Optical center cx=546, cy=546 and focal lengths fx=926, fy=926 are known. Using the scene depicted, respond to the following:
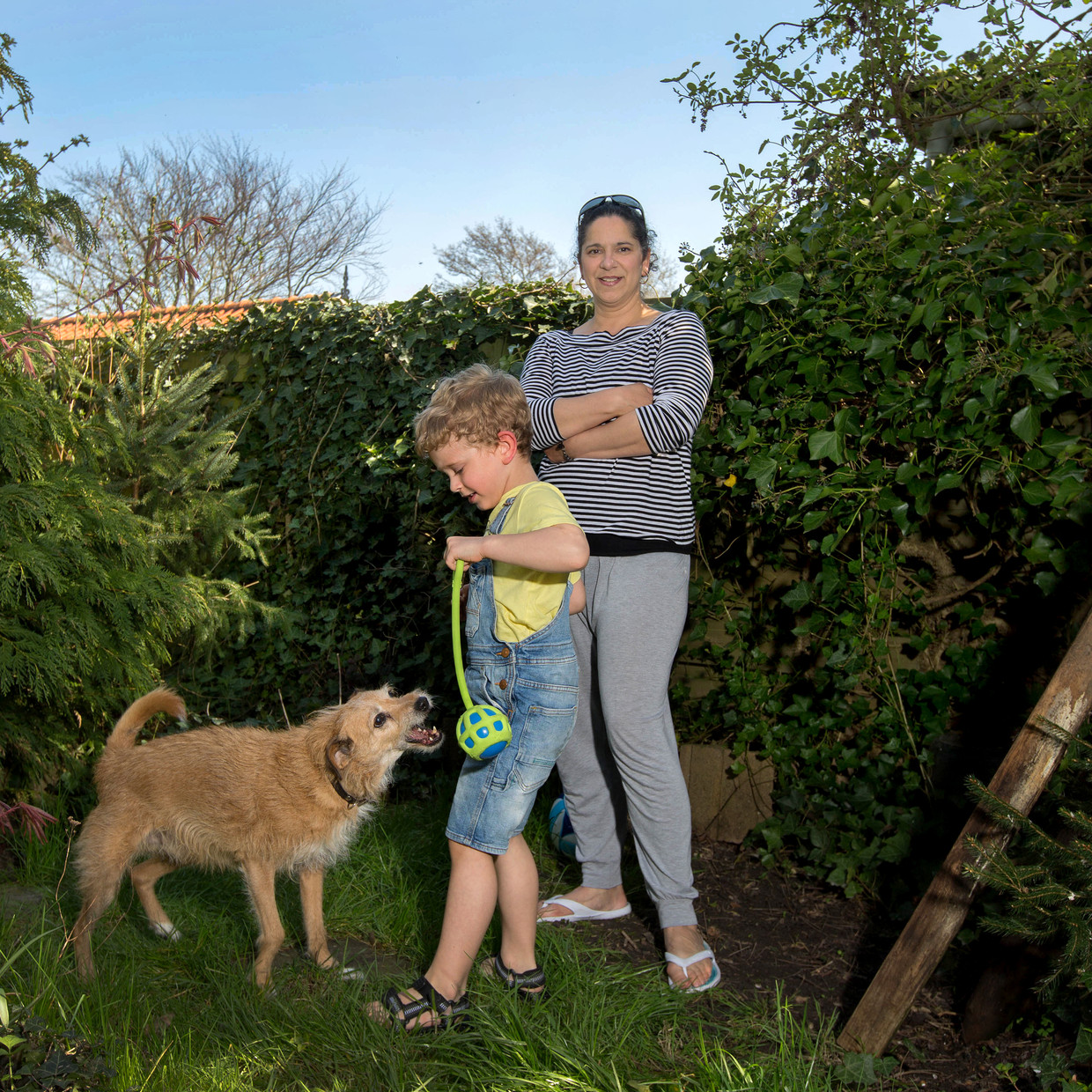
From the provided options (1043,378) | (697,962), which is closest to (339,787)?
(697,962)

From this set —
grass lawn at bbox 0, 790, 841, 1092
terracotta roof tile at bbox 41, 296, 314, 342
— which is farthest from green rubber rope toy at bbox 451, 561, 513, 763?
terracotta roof tile at bbox 41, 296, 314, 342

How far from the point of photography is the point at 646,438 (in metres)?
3.04

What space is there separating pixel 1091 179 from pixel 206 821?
12.7ft

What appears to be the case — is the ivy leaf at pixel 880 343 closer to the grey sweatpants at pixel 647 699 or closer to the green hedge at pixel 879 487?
the green hedge at pixel 879 487

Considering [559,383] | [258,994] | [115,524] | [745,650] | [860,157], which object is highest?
[860,157]

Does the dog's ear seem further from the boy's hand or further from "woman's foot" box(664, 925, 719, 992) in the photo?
"woman's foot" box(664, 925, 719, 992)

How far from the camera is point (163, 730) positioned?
5512 mm

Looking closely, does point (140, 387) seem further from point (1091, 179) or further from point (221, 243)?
point (221, 243)

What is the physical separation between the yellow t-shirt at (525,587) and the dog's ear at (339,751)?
31.3 inches

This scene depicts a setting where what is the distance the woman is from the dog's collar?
909 millimetres

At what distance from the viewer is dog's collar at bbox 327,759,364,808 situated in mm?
3182

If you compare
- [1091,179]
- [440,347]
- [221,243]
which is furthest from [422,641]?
[221,243]

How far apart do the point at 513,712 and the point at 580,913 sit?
4.05ft

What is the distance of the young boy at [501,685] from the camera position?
262cm
